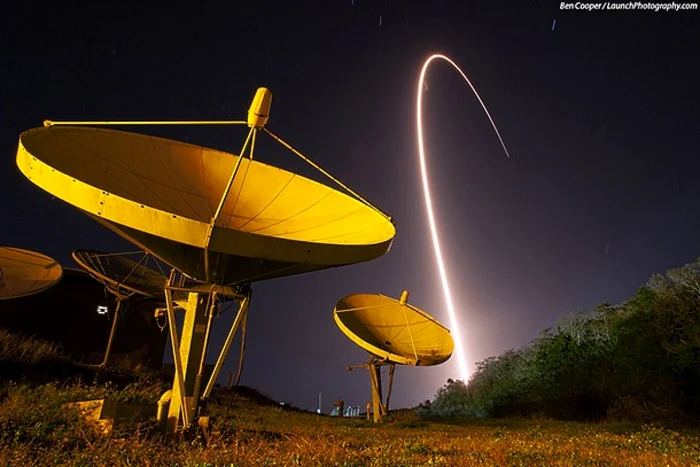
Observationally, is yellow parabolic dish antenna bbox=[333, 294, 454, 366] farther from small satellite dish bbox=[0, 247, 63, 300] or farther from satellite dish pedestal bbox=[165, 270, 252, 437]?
small satellite dish bbox=[0, 247, 63, 300]

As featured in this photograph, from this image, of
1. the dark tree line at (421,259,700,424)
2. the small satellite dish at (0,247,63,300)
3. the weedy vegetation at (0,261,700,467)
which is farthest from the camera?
the dark tree line at (421,259,700,424)

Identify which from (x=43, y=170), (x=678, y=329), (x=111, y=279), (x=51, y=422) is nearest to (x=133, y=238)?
(x=43, y=170)

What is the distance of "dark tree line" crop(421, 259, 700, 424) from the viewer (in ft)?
96.5

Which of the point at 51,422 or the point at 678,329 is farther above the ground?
the point at 678,329

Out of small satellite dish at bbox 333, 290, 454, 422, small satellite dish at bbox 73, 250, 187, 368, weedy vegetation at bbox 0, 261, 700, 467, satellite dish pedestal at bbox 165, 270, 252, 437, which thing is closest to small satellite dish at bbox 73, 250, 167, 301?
small satellite dish at bbox 73, 250, 187, 368

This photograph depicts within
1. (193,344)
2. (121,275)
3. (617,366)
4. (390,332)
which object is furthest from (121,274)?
(617,366)

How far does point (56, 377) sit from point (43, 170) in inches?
732

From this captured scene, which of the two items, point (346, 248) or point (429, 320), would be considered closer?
point (346, 248)

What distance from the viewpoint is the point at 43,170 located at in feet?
32.4

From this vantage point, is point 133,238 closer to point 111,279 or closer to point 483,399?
point 111,279

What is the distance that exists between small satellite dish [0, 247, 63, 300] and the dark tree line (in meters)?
33.6

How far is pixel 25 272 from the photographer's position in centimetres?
2555

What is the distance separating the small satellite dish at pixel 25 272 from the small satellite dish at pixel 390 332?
15080 mm

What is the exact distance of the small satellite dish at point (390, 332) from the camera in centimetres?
2792
